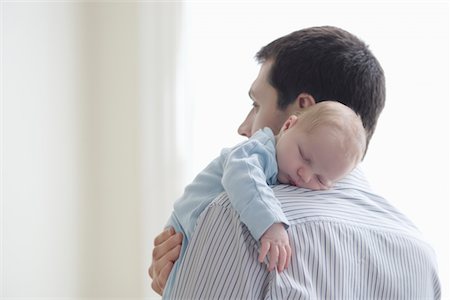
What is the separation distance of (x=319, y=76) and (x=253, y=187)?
0.35m

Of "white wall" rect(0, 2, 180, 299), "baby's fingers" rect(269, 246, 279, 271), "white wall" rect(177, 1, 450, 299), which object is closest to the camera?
"baby's fingers" rect(269, 246, 279, 271)

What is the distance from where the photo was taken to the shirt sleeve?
36.2 inches

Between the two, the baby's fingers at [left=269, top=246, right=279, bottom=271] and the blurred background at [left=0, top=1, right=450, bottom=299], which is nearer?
the baby's fingers at [left=269, top=246, right=279, bottom=271]

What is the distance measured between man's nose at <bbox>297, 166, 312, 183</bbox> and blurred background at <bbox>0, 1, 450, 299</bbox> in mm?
1235

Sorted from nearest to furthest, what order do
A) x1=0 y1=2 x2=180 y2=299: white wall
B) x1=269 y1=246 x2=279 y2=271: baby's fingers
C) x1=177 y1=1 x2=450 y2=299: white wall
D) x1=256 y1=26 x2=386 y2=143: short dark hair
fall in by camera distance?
x1=269 y1=246 x2=279 y2=271: baby's fingers → x1=256 y1=26 x2=386 y2=143: short dark hair → x1=177 y1=1 x2=450 y2=299: white wall → x1=0 y1=2 x2=180 y2=299: white wall

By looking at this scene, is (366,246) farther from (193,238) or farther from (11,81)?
(11,81)

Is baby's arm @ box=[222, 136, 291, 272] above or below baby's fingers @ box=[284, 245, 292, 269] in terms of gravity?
above

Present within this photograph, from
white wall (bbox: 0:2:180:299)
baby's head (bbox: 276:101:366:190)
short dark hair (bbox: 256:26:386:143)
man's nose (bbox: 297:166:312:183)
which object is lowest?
white wall (bbox: 0:2:180:299)

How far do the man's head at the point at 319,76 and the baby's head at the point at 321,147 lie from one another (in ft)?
0.38

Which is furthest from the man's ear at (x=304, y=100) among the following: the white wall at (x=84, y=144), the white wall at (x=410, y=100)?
the white wall at (x=84, y=144)

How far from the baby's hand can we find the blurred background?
141 centimetres

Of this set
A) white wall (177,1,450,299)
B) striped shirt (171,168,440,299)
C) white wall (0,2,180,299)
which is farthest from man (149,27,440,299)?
white wall (0,2,180,299)

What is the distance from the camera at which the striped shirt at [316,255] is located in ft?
3.03

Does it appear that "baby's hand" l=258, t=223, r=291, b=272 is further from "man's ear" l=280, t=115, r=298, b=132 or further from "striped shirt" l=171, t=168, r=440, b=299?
"man's ear" l=280, t=115, r=298, b=132
